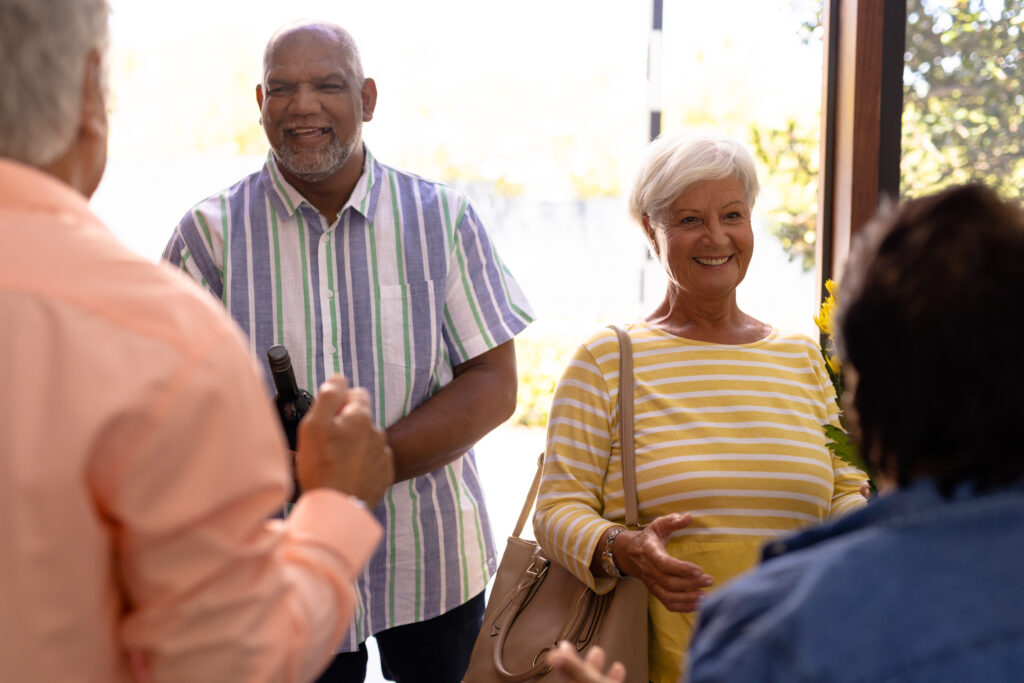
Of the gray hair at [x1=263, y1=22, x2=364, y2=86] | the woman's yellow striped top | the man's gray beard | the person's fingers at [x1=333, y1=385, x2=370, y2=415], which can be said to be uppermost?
the gray hair at [x1=263, y1=22, x2=364, y2=86]

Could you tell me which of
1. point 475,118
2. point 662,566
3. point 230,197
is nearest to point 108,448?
point 662,566

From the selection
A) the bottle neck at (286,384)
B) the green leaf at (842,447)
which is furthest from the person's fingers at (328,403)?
the green leaf at (842,447)

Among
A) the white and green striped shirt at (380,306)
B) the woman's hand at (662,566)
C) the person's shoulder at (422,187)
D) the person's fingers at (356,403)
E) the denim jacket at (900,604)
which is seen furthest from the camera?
the person's shoulder at (422,187)

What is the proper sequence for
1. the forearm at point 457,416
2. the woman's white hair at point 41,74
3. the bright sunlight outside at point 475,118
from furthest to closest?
the bright sunlight outside at point 475,118 < the forearm at point 457,416 < the woman's white hair at point 41,74

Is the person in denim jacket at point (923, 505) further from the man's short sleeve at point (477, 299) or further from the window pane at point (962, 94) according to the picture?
the window pane at point (962, 94)

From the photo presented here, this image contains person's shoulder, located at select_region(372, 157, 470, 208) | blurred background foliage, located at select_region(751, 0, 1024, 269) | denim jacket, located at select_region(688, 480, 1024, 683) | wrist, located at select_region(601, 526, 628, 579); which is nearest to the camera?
denim jacket, located at select_region(688, 480, 1024, 683)

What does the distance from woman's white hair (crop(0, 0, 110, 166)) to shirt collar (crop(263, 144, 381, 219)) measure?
3.74 ft

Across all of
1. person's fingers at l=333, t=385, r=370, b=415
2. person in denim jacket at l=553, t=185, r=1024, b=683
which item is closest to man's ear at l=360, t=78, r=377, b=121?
person's fingers at l=333, t=385, r=370, b=415

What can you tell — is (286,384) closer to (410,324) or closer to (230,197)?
(410,324)

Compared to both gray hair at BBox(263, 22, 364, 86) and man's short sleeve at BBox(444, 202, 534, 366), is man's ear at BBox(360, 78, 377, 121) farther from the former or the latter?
man's short sleeve at BBox(444, 202, 534, 366)

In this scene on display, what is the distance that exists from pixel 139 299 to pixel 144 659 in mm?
326

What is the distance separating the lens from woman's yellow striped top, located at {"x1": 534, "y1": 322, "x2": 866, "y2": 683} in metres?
1.78

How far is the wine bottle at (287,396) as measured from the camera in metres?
1.66

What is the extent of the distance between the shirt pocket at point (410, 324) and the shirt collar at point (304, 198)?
0.60 feet
